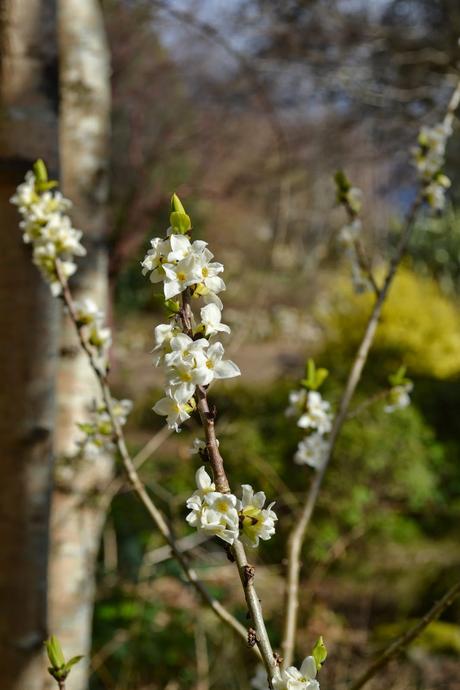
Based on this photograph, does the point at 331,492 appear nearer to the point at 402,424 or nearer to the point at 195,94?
the point at 402,424

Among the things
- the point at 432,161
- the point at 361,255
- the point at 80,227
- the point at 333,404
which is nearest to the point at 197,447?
the point at 361,255

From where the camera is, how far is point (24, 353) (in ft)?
4.22

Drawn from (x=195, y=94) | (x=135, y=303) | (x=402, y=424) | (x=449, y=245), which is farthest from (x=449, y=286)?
(x=195, y=94)

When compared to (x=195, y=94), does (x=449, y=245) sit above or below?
below

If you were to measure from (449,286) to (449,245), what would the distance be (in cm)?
45

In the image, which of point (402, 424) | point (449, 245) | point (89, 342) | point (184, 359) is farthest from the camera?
point (449, 245)

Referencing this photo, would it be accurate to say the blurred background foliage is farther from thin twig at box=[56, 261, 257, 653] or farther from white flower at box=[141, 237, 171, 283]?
white flower at box=[141, 237, 171, 283]

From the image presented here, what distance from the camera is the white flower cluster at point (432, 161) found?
145 cm

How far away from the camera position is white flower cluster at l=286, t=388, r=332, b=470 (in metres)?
1.22

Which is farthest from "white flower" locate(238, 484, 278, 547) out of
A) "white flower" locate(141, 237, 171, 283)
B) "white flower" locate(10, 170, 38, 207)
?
"white flower" locate(10, 170, 38, 207)

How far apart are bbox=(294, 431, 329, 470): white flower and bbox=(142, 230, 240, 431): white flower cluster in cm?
56

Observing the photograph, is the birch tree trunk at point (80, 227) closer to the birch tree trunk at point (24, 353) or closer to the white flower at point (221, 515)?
the birch tree trunk at point (24, 353)

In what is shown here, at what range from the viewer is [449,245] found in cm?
780

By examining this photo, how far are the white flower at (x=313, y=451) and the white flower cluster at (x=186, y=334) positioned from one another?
56 cm
